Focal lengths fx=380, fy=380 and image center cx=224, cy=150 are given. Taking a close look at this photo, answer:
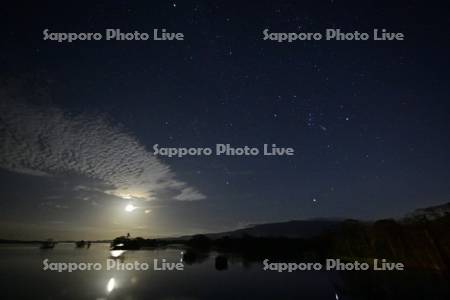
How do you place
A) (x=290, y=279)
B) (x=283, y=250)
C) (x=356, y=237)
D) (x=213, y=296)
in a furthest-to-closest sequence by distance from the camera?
1. (x=283, y=250)
2. (x=356, y=237)
3. (x=290, y=279)
4. (x=213, y=296)

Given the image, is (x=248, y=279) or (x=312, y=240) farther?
(x=312, y=240)

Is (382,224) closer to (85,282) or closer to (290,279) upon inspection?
(290,279)

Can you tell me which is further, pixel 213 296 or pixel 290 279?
pixel 290 279

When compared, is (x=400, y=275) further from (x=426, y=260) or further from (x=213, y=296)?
(x=213, y=296)

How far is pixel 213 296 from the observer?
48000 mm

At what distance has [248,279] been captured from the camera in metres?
64.1

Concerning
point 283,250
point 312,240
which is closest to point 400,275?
point 312,240

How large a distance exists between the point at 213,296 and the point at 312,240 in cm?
7870

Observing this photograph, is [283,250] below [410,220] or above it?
below

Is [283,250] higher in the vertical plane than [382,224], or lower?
lower

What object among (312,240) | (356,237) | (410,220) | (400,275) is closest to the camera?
(400,275)

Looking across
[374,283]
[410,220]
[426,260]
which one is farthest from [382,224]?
[374,283]

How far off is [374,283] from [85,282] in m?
45.2

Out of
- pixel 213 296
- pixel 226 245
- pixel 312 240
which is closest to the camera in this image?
pixel 213 296
